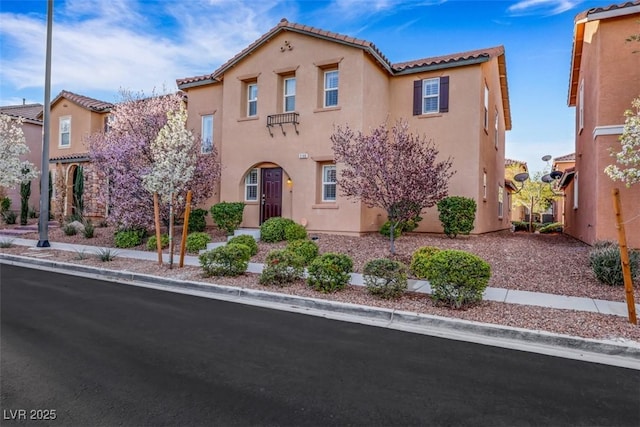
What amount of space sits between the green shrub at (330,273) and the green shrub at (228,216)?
7192 millimetres

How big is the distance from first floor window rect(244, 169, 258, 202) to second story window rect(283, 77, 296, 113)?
9.69 feet

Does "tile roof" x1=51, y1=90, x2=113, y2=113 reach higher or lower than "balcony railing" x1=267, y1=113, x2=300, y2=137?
higher

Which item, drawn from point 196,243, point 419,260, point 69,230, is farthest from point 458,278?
point 69,230

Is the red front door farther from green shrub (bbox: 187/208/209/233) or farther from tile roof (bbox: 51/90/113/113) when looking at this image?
tile roof (bbox: 51/90/113/113)

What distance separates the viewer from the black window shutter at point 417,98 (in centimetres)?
1501

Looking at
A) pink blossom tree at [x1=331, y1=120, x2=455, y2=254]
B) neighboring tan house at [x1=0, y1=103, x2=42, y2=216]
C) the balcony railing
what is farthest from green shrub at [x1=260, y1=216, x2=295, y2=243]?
neighboring tan house at [x1=0, y1=103, x2=42, y2=216]

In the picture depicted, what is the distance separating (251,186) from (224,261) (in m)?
7.58

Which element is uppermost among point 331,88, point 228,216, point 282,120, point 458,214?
point 331,88

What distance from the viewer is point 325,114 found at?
14141 mm

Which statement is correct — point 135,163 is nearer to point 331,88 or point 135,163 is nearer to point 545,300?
point 331,88

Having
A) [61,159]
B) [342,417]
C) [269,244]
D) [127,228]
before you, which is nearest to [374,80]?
[269,244]

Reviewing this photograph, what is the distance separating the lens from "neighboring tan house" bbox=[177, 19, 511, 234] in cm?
1384

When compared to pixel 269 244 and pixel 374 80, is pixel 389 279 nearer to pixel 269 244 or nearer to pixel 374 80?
pixel 269 244

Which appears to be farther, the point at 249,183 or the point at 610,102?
the point at 249,183
